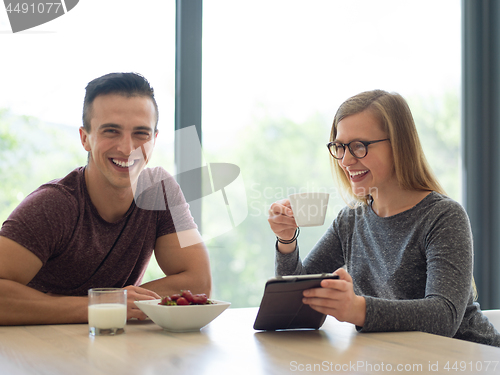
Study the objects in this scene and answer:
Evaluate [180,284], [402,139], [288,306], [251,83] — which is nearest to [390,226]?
[402,139]

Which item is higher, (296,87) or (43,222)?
(296,87)

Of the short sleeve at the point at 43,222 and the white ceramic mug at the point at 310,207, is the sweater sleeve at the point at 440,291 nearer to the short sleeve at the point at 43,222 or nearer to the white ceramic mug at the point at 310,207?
the white ceramic mug at the point at 310,207

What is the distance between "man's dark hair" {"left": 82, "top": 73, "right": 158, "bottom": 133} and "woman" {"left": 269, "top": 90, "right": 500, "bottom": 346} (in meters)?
0.68

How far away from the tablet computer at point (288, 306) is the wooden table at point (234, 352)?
3 cm

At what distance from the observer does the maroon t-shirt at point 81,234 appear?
56.7 inches

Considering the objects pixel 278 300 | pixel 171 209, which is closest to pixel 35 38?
pixel 171 209

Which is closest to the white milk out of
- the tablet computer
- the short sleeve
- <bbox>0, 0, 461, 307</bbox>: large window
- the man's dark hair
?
the tablet computer

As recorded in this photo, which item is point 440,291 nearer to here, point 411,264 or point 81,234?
point 411,264

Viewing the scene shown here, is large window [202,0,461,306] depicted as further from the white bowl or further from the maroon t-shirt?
the white bowl

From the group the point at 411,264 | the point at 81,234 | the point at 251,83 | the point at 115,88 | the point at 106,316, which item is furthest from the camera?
the point at 251,83

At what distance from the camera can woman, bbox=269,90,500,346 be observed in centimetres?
129

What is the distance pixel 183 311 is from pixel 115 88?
951 mm

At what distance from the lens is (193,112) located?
234 cm

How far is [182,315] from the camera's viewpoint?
3.52 ft
